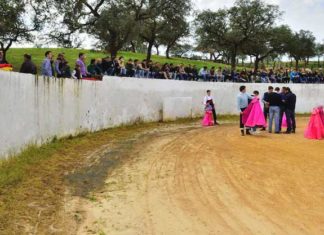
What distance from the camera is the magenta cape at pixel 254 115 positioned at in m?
20.6

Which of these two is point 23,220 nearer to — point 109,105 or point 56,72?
point 56,72

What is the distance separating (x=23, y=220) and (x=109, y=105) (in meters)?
13.4

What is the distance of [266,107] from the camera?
23.5 metres

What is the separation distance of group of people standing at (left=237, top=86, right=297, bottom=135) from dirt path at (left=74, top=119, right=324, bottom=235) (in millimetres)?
3814

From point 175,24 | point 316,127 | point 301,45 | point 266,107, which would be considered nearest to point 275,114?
point 266,107

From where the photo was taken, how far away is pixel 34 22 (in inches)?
1487

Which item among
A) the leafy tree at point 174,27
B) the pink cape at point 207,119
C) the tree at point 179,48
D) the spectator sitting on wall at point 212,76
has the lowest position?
the pink cape at point 207,119

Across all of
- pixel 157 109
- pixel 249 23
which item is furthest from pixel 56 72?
pixel 249 23

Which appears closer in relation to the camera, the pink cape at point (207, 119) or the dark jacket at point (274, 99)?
the dark jacket at point (274, 99)

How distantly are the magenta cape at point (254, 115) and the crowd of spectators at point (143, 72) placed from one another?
5.91m

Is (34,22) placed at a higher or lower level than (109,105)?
higher

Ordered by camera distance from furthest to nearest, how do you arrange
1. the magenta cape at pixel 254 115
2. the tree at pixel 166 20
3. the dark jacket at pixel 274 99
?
1. the tree at pixel 166 20
2. the dark jacket at pixel 274 99
3. the magenta cape at pixel 254 115

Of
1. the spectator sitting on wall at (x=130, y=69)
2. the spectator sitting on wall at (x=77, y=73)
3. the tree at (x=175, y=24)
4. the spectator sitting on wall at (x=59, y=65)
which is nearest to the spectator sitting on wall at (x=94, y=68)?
the spectator sitting on wall at (x=77, y=73)

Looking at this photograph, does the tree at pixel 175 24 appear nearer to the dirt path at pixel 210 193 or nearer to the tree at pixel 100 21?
the tree at pixel 100 21
